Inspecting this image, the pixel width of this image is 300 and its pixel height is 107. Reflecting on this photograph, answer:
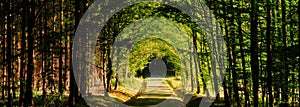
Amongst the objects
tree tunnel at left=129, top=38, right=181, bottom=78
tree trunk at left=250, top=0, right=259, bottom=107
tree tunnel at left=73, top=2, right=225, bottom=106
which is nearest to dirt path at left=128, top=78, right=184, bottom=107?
tree tunnel at left=73, top=2, right=225, bottom=106

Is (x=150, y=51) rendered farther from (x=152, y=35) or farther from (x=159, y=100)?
(x=159, y=100)

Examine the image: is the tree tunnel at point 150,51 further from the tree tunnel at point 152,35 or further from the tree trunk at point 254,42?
the tree trunk at point 254,42

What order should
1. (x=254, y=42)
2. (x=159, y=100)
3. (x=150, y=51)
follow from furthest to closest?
(x=150, y=51) < (x=159, y=100) < (x=254, y=42)

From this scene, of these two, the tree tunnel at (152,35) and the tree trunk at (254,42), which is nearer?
the tree trunk at (254,42)


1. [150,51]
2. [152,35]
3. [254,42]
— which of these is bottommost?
[254,42]

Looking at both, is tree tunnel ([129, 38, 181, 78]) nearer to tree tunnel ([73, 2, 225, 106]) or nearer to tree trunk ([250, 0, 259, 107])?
tree tunnel ([73, 2, 225, 106])

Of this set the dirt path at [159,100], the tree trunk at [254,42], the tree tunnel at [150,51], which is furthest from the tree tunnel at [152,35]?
the tree trunk at [254,42]

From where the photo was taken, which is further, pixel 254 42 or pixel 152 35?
pixel 152 35

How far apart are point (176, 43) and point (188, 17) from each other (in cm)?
2536

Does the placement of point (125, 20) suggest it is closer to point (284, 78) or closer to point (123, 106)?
point (123, 106)

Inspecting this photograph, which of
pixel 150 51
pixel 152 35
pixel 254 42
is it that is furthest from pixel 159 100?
pixel 150 51

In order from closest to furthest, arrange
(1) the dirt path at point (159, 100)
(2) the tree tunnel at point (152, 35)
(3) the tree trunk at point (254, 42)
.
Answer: (3) the tree trunk at point (254, 42)
(2) the tree tunnel at point (152, 35)
(1) the dirt path at point (159, 100)

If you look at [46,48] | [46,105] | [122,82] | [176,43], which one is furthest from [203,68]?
[122,82]

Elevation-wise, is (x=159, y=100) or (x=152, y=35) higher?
(x=152, y=35)
